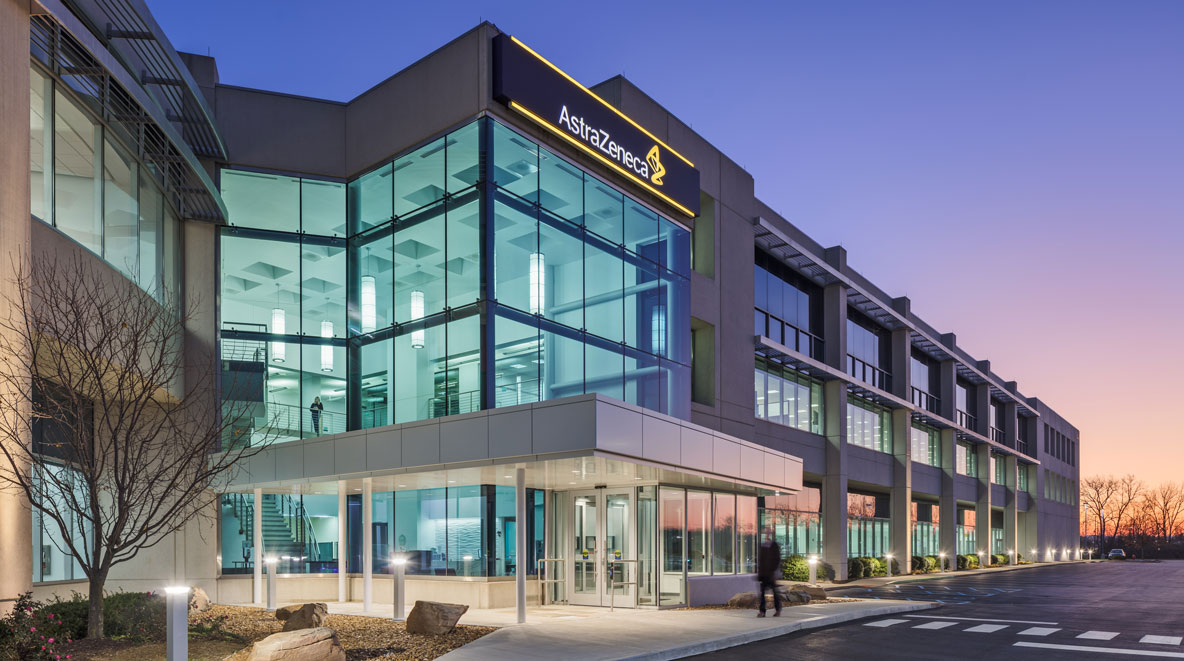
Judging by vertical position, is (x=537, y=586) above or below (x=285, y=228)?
below

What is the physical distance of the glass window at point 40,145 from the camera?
17.1 meters

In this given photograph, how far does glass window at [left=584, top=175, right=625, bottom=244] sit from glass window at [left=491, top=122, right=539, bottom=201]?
7.53 feet

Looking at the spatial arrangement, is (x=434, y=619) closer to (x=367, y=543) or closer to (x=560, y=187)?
(x=367, y=543)

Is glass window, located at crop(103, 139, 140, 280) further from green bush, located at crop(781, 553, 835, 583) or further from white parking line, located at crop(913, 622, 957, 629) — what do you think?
green bush, located at crop(781, 553, 835, 583)

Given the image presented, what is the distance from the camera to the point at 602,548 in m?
22.1

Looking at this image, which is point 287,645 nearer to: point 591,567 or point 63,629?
point 63,629

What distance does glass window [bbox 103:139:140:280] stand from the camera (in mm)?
20281

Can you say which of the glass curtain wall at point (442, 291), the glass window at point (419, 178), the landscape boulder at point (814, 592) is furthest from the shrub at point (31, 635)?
the landscape boulder at point (814, 592)

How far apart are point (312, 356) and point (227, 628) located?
430 inches

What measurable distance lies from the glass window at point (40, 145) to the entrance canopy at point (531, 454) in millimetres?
7230

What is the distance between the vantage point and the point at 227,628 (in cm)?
1691

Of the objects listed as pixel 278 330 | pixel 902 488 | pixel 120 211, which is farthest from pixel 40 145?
pixel 902 488

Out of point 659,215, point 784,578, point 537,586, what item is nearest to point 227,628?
point 537,586

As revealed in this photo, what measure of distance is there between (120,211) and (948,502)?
48770mm
